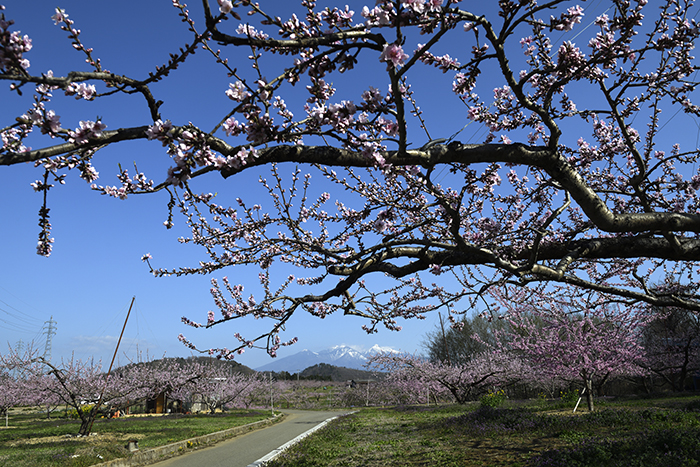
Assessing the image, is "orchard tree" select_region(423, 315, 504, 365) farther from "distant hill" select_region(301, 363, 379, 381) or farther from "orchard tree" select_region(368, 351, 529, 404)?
"distant hill" select_region(301, 363, 379, 381)

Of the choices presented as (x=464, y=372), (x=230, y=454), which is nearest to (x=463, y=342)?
(x=464, y=372)

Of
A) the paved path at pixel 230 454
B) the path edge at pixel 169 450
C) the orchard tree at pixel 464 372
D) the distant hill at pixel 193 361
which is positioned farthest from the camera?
the distant hill at pixel 193 361

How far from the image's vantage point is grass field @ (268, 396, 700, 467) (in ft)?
19.7

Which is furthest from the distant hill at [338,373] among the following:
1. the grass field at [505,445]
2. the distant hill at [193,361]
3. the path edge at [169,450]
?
the grass field at [505,445]

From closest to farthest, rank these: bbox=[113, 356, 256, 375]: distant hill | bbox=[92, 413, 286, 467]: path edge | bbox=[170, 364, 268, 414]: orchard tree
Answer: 1. bbox=[92, 413, 286, 467]: path edge
2. bbox=[170, 364, 268, 414]: orchard tree
3. bbox=[113, 356, 256, 375]: distant hill

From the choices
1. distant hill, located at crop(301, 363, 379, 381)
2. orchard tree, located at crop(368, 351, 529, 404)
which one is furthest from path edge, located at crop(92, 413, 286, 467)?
distant hill, located at crop(301, 363, 379, 381)

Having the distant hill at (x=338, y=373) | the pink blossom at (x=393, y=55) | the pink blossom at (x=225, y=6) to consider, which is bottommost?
the distant hill at (x=338, y=373)

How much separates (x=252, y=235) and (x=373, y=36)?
4.85m

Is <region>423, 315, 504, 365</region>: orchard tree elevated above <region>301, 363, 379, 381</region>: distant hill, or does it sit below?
above

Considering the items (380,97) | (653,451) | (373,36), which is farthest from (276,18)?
(653,451)

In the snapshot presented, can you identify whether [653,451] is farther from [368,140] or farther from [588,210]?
[368,140]

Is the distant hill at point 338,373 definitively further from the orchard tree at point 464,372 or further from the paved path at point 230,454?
the paved path at point 230,454

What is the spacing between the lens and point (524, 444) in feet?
28.4

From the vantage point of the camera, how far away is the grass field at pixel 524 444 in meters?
5.99
